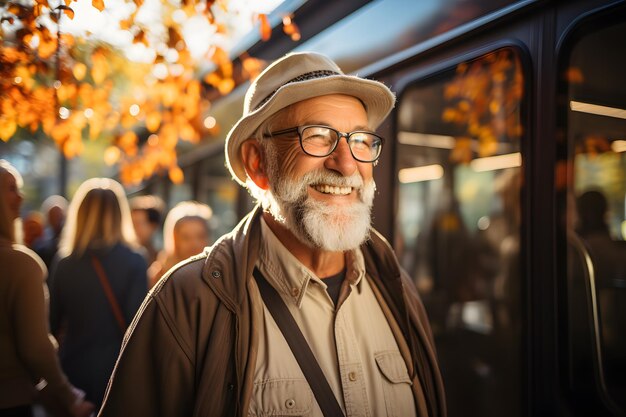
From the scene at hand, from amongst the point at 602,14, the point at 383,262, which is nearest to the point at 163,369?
the point at 383,262

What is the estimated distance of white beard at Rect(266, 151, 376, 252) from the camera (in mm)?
1907

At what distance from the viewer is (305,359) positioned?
1.72 meters

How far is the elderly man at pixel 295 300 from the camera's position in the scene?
1614 millimetres

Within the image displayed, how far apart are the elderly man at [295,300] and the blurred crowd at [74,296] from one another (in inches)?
10.6

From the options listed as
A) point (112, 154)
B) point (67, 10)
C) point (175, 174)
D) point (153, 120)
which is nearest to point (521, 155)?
point (67, 10)

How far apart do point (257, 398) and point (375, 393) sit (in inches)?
16.6

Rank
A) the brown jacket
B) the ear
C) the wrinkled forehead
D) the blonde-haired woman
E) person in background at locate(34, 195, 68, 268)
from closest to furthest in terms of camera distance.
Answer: the brown jacket → the wrinkled forehead → the ear → the blonde-haired woman → person in background at locate(34, 195, 68, 268)

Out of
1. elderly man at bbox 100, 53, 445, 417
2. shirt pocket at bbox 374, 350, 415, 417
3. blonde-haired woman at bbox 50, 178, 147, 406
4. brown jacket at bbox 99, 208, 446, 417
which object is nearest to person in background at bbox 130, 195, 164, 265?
blonde-haired woman at bbox 50, 178, 147, 406

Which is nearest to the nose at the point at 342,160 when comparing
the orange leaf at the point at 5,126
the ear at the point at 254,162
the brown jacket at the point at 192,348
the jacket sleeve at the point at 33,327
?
the ear at the point at 254,162

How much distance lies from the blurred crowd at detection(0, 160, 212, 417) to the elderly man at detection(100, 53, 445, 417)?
27 centimetres

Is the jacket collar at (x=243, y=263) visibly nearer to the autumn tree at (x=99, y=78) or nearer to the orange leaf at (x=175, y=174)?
the autumn tree at (x=99, y=78)

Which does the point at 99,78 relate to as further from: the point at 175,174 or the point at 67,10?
the point at 175,174

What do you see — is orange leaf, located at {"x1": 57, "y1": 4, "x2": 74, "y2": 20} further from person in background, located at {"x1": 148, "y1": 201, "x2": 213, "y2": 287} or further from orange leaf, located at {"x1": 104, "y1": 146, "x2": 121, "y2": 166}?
orange leaf, located at {"x1": 104, "y1": 146, "x2": 121, "y2": 166}

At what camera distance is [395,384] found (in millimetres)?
1847
